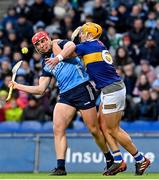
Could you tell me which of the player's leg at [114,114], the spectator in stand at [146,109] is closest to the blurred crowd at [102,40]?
the spectator in stand at [146,109]

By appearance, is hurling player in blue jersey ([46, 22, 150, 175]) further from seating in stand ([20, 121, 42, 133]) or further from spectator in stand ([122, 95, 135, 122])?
spectator in stand ([122, 95, 135, 122])

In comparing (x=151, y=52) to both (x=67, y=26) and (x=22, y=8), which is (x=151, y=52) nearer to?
(x=67, y=26)

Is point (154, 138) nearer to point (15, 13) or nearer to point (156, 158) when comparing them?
point (156, 158)

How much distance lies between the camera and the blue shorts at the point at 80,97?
48.5 feet

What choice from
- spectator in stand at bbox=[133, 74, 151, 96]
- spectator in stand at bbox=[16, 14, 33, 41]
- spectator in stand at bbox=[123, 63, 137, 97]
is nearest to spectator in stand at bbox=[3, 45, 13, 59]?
spectator in stand at bbox=[16, 14, 33, 41]

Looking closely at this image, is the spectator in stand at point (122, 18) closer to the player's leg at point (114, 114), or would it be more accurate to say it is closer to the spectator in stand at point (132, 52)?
the spectator in stand at point (132, 52)

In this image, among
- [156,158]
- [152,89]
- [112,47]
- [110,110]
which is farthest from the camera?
[112,47]

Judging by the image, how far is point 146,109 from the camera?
20609 millimetres

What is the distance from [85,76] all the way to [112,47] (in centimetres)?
798

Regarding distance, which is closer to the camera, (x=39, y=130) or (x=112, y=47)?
(x=39, y=130)

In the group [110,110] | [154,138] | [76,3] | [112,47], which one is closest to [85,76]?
[110,110]

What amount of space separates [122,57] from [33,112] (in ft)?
8.45

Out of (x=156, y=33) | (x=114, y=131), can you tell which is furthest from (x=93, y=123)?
(x=156, y=33)

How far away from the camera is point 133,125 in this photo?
19531mm
